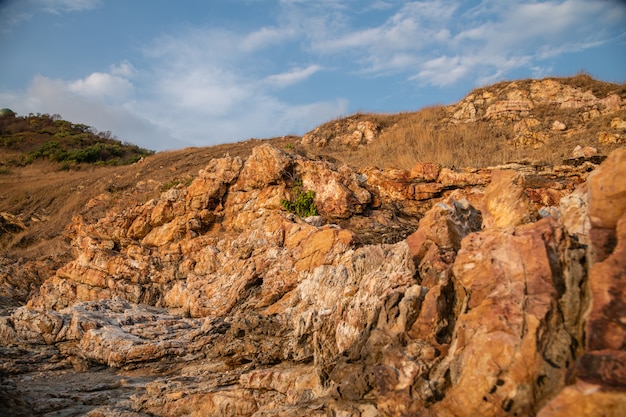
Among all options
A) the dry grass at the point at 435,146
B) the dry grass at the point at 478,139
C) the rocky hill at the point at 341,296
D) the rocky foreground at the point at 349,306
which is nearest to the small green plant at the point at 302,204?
the rocky hill at the point at 341,296

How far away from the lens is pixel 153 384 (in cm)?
661

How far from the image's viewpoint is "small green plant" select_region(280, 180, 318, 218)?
1177 cm

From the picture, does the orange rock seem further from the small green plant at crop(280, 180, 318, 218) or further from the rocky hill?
the small green plant at crop(280, 180, 318, 218)

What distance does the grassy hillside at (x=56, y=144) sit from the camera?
109 ft

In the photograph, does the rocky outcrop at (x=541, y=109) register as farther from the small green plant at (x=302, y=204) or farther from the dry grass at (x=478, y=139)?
the small green plant at (x=302, y=204)

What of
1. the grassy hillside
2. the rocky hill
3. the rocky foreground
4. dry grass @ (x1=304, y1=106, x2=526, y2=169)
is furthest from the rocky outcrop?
the grassy hillside

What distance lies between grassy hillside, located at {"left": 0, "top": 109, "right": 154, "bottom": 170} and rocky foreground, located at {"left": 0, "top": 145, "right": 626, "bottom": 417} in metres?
22.9

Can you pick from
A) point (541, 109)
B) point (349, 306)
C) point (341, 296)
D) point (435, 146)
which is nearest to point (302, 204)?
point (341, 296)

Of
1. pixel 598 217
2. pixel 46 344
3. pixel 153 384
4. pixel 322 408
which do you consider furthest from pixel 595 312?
pixel 46 344

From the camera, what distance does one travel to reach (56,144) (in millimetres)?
36812

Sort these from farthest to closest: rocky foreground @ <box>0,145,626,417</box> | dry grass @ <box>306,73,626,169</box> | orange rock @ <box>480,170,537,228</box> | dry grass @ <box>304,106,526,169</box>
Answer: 1. dry grass @ <box>304,106,526,169</box>
2. dry grass @ <box>306,73,626,169</box>
3. orange rock @ <box>480,170,537,228</box>
4. rocky foreground @ <box>0,145,626,417</box>

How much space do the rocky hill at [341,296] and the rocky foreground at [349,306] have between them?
0.08 feet

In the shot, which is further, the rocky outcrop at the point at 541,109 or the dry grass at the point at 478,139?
the rocky outcrop at the point at 541,109

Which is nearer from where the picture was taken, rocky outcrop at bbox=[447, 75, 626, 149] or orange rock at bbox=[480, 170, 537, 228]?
orange rock at bbox=[480, 170, 537, 228]
